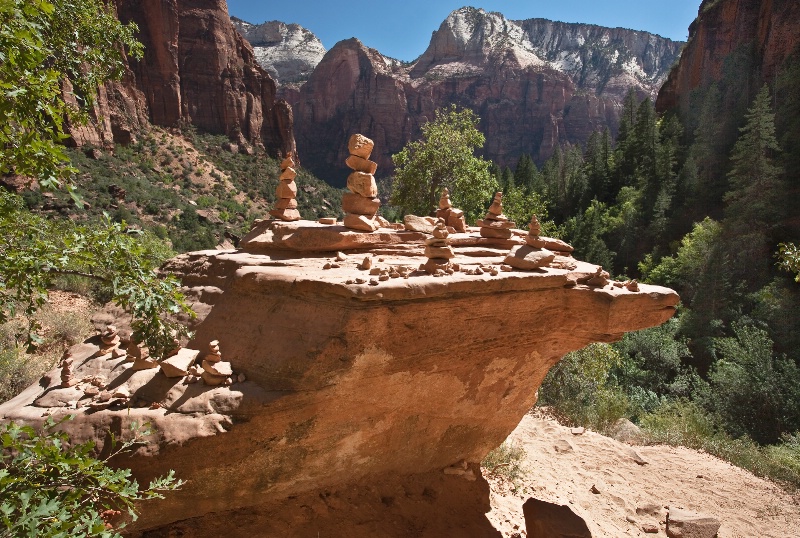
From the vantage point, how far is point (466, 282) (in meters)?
5.88

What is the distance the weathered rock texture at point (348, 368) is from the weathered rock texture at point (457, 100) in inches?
4023

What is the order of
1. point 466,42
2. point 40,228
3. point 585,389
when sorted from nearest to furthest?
1. point 40,228
2. point 585,389
3. point 466,42

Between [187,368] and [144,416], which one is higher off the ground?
[187,368]

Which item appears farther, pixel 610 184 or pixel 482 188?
pixel 610 184

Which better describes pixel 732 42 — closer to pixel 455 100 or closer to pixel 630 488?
pixel 630 488

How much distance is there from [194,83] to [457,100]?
231 feet

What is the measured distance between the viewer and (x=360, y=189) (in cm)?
790

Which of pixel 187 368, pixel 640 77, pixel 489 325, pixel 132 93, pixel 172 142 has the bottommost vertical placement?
pixel 187 368

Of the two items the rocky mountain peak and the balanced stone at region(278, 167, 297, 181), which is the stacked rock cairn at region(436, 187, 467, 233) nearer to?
the balanced stone at region(278, 167, 297, 181)

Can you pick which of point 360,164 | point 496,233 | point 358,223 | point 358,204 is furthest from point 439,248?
point 360,164

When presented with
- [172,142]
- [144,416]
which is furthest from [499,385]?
[172,142]

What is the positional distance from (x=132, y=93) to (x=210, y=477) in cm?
6359

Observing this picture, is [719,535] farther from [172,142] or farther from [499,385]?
[172,142]

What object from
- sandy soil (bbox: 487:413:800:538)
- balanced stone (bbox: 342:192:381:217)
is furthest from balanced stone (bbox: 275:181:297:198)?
sandy soil (bbox: 487:413:800:538)
